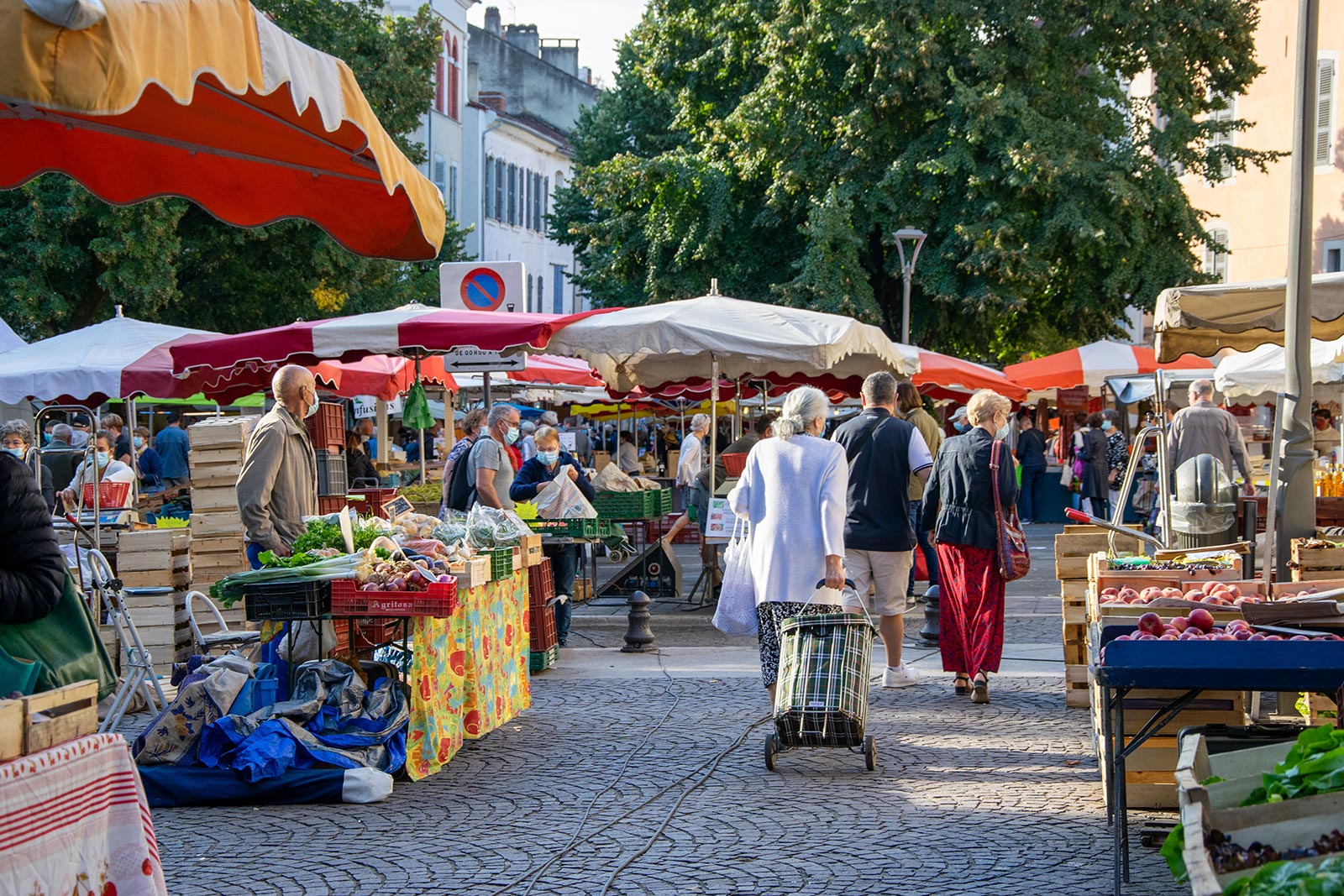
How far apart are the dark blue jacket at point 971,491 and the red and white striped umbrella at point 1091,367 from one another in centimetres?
1521

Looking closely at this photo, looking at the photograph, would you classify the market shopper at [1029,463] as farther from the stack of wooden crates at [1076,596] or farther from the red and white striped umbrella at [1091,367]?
the stack of wooden crates at [1076,596]

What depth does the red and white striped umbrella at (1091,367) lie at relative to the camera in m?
24.4

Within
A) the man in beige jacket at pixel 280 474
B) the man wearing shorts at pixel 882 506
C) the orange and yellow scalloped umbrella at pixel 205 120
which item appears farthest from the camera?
the man wearing shorts at pixel 882 506

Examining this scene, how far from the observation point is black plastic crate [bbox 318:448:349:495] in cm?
1436

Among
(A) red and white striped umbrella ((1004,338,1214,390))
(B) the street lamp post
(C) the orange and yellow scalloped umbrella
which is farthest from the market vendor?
(B) the street lamp post

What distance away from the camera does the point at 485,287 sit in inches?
563

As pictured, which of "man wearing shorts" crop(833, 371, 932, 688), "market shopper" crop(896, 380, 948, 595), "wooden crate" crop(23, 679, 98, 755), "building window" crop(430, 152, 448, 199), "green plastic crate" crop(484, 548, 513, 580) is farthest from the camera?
"building window" crop(430, 152, 448, 199)

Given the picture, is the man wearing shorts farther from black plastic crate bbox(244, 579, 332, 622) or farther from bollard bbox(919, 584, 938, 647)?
black plastic crate bbox(244, 579, 332, 622)

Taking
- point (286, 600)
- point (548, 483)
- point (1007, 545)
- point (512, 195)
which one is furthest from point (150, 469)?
point (512, 195)

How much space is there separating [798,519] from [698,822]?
206cm

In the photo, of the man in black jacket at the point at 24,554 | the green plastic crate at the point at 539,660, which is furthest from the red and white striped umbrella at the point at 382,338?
the man in black jacket at the point at 24,554

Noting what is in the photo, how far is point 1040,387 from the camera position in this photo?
25156 mm

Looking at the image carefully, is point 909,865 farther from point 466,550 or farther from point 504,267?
point 504,267

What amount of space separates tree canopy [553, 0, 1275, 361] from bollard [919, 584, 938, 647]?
53.6 ft
